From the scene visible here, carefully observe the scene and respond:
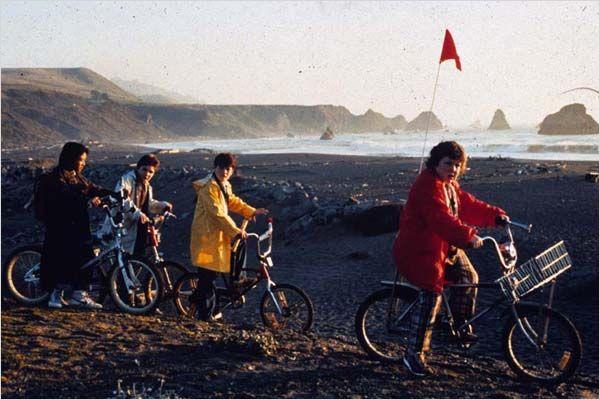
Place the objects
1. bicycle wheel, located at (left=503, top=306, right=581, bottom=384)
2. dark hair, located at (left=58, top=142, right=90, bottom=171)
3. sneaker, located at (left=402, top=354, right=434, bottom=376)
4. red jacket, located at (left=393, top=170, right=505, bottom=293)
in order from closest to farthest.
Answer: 1. red jacket, located at (left=393, top=170, right=505, bottom=293)
2. bicycle wheel, located at (left=503, top=306, right=581, bottom=384)
3. sneaker, located at (left=402, top=354, right=434, bottom=376)
4. dark hair, located at (left=58, top=142, right=90, bottom=171)

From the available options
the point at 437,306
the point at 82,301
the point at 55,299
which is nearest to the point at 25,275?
the point at 55,299

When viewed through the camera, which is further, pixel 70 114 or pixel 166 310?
pixel 70 114

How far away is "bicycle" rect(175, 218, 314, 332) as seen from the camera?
6.66m

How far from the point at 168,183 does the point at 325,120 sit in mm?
165048

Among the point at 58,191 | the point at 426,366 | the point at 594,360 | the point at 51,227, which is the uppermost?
the point at 58,191

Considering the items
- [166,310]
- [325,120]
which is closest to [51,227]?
[166,310]

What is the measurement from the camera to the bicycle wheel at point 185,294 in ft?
22.9

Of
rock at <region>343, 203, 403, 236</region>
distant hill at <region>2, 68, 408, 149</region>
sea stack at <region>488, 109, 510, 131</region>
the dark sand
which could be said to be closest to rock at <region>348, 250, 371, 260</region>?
the dark sand

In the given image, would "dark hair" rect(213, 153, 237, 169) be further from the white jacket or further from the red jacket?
the red jacket

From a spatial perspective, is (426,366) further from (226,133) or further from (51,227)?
(226,133)

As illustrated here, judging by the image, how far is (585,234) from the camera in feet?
40.1

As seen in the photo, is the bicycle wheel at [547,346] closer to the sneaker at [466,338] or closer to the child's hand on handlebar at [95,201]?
the sneaker at [466,338]

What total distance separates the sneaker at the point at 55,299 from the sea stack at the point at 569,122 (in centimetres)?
6678

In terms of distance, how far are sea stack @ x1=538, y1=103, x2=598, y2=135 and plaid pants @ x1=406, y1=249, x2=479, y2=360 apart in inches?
2613
